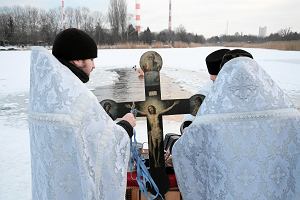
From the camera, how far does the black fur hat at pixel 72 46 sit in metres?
2.10

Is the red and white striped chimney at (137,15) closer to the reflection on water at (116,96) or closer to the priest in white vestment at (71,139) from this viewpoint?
the reflection on water at (116,96)

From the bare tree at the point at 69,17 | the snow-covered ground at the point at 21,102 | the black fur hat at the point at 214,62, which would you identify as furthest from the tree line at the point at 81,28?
the black fur hat at the point at 214,62

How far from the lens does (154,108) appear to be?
2.60 m

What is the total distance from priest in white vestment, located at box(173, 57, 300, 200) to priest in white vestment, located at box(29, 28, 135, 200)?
0.47 meters

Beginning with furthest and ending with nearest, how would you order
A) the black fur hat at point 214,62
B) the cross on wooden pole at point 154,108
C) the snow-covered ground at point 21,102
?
the snow-covered ground at point 21,102 < the black fur hat at point 214,62 < the cross on wooden pole at point 154,108

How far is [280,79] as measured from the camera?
13.5 metres

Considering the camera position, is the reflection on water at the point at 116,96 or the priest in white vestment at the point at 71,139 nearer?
the priest in white vestment at the point at 71,139

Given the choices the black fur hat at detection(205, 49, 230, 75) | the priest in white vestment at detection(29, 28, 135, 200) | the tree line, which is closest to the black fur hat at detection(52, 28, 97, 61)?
the priest in white vestment at detection(29, 28, 135, 200)

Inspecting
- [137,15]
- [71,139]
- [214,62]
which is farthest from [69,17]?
[71,139]

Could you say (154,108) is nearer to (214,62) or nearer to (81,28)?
(214,62)

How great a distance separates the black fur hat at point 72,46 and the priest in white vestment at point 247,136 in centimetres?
74

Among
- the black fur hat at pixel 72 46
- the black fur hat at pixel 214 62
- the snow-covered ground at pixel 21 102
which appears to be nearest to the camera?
the black fur hat at pixel 72 46

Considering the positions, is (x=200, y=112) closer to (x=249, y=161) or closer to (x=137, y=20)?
(x=249, y=161)

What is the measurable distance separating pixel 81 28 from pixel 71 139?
141ft
